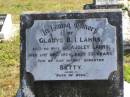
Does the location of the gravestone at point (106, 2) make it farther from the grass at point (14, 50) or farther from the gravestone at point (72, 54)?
the gravestone at point (72, 54)

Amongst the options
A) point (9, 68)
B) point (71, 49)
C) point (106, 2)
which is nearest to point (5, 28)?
point (106, 2)

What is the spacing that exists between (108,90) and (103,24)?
0.86 m

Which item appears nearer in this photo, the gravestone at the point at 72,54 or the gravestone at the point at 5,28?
the gravestone at the point at 72,54

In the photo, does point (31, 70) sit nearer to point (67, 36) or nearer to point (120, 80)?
point (67, 36)

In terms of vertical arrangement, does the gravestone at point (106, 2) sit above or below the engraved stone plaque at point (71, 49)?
above

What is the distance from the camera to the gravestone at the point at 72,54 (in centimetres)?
622

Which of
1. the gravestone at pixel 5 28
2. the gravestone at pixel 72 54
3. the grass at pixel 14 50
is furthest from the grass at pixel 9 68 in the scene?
the gravestone at pixel 72 54

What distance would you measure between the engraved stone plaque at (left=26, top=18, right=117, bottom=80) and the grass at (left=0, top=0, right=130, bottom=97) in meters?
1.84

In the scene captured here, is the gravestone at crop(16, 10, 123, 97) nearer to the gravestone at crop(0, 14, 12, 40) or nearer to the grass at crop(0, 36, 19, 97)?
the grass at crop(0, 36, 19, 97)

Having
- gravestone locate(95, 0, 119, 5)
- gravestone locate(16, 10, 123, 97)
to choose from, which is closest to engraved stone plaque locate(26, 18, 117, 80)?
gravestone locate(16, 10, 123, 97)

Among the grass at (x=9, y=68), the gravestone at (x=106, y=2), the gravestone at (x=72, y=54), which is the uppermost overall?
the gravestone at (x=106, y=2)

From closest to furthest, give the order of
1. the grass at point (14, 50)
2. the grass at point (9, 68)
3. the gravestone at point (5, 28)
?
the grass at point (9, 68)
the grass at point (14, 50)
the gravestone at point (5, 28)

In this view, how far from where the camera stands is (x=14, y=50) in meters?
13.7

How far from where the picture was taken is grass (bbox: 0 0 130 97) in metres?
9.44
